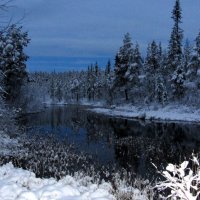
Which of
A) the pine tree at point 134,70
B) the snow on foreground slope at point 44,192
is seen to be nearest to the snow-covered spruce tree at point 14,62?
the pine tree at point 134,70

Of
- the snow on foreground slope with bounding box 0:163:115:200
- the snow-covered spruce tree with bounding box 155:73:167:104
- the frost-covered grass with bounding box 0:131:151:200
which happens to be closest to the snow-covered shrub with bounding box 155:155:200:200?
the snow on foreground slope with bounding box 0:163:115:200

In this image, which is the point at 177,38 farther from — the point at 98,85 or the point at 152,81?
the point at 98,85

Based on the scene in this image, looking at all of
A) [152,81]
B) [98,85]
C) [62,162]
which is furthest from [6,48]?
[98,85]

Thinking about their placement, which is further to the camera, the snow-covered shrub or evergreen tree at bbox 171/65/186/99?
evergreen tree at bbox 171/65/186/99

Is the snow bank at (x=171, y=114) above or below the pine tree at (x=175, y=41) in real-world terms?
below

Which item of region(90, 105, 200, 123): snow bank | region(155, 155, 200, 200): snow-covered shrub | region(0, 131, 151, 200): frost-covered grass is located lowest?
region(90, 105, 200, 123): snow bank

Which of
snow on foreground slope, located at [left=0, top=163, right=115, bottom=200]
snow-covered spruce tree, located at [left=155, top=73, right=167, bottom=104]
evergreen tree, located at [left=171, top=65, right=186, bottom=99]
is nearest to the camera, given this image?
snow on foreground slope, located at [left=0, top=163, right=115, bottom=200]

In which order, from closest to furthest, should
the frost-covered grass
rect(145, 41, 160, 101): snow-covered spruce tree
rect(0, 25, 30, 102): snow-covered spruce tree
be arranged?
the frost-covered grass
rect(0, 25, 30, 102): snow-covered spruce tree
rect(145, 41, 160, 101): snow-covered spruce tree

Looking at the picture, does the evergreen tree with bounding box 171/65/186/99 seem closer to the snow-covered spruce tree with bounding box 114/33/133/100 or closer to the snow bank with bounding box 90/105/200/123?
the snow bank with bounding box 90/105/200/123

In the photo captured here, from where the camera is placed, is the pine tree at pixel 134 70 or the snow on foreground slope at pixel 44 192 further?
the pine tree at pixel 134 70

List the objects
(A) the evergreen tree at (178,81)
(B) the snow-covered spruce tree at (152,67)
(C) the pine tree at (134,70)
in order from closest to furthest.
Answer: (A) the evergreen tree at (178,81)
(C) the pine tree at (134,70)
(B) the snow-covered spruce tree at (152,67)

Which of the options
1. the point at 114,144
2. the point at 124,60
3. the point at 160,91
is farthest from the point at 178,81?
the point at 114,144

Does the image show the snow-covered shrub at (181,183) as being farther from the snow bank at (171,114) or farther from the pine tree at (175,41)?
the pine tree at (175,41)

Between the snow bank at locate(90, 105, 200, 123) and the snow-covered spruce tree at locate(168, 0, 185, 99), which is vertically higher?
the snow-covered spruce tree at locate(168, 0, 185, 99)
